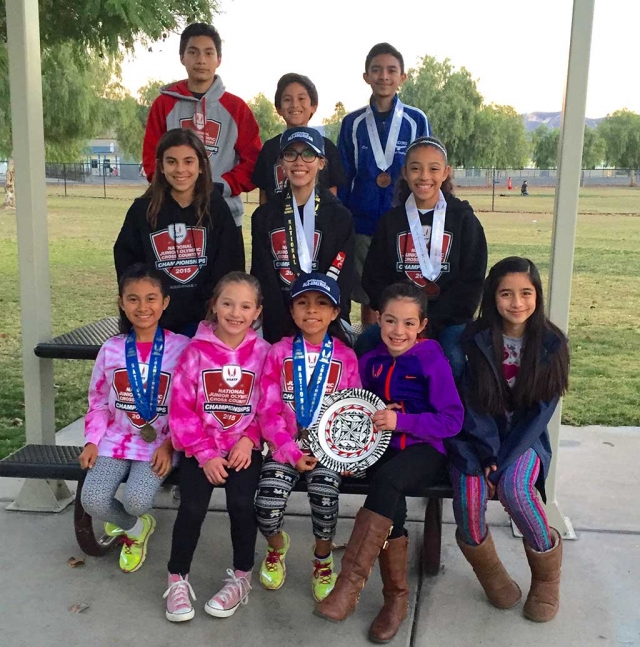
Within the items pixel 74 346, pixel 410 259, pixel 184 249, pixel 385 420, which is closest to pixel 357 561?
pixel 385 420

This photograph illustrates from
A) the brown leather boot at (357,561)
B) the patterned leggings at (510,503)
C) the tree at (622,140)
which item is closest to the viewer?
the brown leather boot at (357,561)

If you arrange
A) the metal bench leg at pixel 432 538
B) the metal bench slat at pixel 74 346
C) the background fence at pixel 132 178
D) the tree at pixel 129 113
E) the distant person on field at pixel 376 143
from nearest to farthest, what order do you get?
the metal bench leg at pixel 432 538, the metal bench slat at pixel 74 346, the distant person on field at pixel 376 143, the tree at pixel 129 113, the background fence at pixel 132 178

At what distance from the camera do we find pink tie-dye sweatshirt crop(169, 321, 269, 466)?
10.4 ft

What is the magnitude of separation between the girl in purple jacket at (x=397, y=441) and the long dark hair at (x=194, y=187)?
1057 mm

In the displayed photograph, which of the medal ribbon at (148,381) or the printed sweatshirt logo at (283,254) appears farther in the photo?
the printed sweatshirt logo at (283,254)

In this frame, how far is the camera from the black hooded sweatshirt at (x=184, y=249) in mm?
3662


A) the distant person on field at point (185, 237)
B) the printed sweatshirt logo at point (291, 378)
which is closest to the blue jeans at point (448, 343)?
the printed sweatshirt logo at point (291, 378)

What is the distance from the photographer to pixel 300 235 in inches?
141

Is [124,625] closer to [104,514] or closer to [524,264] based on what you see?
[104,514]

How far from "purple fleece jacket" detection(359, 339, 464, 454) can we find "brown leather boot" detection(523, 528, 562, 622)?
59cm

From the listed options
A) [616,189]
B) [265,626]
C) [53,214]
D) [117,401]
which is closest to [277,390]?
[117,401]

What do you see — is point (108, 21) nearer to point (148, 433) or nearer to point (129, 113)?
point (148, 433)

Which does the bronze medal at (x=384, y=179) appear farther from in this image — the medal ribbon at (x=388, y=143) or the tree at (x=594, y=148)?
the tree at (x=594, y=148)

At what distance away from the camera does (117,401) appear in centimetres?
336
